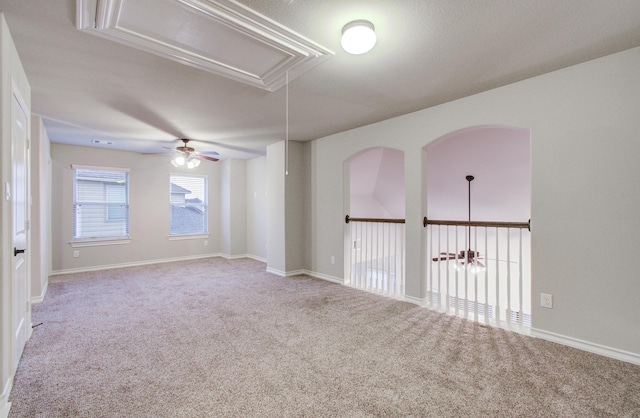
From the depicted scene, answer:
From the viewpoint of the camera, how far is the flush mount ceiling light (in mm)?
1903

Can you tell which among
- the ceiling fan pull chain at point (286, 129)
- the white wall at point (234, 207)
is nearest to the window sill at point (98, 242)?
the white wall at point (234, 207)

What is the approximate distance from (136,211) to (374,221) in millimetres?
5063

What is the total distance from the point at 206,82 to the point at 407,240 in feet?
9.54

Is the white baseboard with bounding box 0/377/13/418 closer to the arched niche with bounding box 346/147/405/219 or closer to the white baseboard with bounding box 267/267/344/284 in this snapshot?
the white baseboard with bounding box 267/267/344/284

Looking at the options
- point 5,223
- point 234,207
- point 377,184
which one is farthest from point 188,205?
point 5,223

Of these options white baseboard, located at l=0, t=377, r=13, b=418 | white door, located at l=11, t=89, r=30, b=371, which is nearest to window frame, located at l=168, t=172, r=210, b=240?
white door, located at l=11, t=89, r=30, b=371

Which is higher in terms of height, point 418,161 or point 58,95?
point 58,95

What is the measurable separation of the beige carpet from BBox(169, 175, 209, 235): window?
328 cm

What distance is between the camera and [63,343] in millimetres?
2699

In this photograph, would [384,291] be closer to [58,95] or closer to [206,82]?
[206,82]

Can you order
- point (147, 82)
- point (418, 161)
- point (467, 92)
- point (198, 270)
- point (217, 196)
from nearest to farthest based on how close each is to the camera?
1. point (147, 82)
2. point (467, 92)
3. point (418, 161)
4. point (198, 270)
5. point (217, 196)

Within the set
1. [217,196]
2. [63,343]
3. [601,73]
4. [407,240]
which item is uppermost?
[601,73]

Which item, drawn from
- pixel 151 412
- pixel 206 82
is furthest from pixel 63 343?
pixel 206 82

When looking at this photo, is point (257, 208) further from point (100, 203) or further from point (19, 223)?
point (19, 223)
